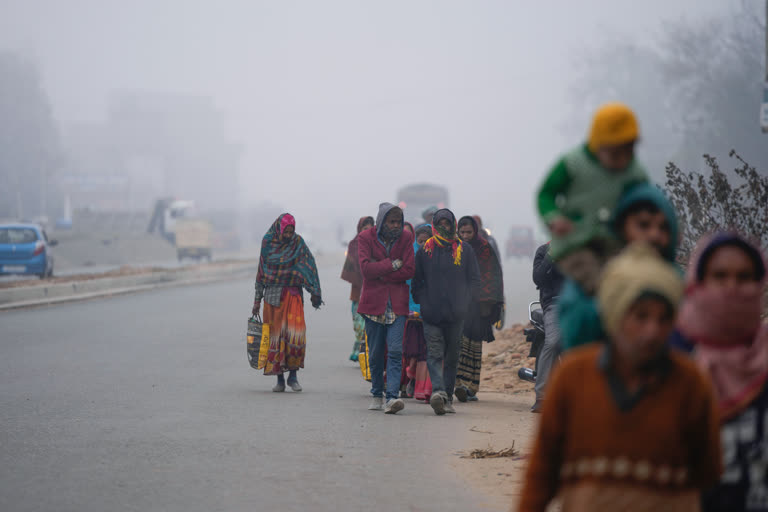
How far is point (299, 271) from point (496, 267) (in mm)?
2058

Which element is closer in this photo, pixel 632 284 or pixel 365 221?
pixel 632 284

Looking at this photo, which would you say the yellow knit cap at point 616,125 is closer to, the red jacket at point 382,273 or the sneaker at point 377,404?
the red jacket at point 382,273

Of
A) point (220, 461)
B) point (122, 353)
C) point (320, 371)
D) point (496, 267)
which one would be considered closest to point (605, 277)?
point (220, 461)

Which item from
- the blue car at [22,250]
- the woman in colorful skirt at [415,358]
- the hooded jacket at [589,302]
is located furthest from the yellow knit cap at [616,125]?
the blue car at [22,250]

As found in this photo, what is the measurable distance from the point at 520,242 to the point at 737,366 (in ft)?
202

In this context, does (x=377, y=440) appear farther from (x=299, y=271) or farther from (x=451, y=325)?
(x=299, y=271)

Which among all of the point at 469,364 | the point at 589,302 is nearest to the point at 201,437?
the point at 469,364

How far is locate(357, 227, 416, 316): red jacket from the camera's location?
9289mm

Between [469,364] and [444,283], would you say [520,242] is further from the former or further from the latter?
[444,283]

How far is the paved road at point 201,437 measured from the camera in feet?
19.4

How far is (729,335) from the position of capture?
3400 millimetres

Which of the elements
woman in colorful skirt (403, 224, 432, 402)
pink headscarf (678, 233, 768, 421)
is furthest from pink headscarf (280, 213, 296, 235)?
pink headscarf (678, 233, 768, 421)

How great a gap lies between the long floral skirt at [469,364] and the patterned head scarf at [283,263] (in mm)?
1689

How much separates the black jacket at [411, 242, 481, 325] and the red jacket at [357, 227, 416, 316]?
0.40 ft
